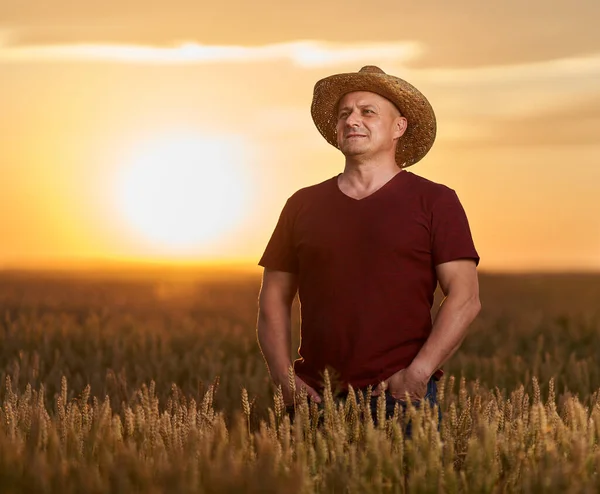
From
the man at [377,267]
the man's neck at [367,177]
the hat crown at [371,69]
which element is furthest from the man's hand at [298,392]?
the hat crown at [371,69]

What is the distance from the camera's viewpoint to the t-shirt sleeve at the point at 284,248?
5406mm

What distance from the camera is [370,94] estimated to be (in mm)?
5328

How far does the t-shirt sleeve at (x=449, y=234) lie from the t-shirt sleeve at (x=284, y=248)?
775 millimetres

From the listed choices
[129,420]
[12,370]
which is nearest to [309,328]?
[129,420]

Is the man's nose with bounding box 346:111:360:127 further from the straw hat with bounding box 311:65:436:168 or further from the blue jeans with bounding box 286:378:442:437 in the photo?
the blue jeans with bounding box 286:378:442:437

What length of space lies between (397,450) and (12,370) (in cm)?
514

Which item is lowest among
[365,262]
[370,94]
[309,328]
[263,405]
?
[263,405]

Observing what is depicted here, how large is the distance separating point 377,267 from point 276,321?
2.34ft

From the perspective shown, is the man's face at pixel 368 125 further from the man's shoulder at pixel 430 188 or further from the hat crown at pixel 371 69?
the man's shoulder at pixel 430 188

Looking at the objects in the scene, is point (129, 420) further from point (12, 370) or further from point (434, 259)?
point (12, 370)

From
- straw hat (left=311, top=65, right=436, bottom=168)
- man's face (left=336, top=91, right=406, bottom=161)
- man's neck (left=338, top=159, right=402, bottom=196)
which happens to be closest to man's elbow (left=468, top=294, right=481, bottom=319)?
man's neck (left=338, top=159, right=402, bottom=196)

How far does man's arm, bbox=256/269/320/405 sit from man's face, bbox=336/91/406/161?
79cm

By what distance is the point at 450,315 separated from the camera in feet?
16.1

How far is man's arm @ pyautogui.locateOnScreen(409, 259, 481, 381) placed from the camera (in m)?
4.84
